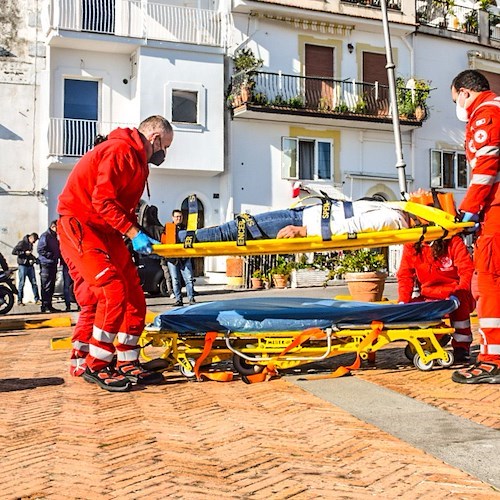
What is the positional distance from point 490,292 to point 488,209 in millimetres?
651

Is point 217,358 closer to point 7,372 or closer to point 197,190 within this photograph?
point 7,372

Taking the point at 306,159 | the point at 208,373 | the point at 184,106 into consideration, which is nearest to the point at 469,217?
the point at 208,373

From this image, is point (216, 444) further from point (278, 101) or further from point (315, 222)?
point (278, 101)

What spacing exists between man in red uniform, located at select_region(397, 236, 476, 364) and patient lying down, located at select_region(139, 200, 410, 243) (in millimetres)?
414

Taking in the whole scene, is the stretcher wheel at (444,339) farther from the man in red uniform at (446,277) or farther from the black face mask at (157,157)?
the black face mask at (157,157)

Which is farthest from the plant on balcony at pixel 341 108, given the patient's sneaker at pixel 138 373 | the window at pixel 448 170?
the patient's sneaker at pixel 138 373

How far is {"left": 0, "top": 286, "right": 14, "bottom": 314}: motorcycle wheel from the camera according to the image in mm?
13529

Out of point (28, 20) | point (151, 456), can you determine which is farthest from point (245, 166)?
point (151, 456)

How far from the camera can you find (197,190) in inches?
938

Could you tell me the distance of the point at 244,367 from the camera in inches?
226

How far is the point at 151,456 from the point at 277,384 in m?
2.08

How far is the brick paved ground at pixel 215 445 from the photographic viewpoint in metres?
3.00

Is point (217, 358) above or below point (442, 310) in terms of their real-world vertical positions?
below

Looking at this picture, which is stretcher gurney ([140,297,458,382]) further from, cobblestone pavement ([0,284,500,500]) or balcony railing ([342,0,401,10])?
balcony railing ([342,0,401,10])
